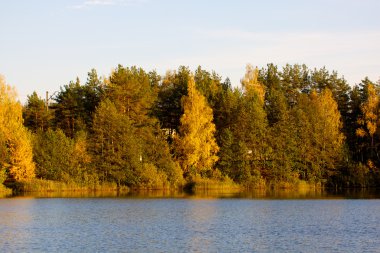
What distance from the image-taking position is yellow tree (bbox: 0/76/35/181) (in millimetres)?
85812

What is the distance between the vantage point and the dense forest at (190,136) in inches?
3639

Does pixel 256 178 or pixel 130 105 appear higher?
pixel 130 105

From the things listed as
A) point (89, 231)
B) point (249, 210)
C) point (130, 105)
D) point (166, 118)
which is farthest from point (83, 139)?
point (89, 231)

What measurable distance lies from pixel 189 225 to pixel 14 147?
4511 centimetres

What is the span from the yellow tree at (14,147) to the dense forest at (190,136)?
5.4 inches

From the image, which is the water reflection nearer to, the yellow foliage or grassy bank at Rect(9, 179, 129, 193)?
grassy bank at Rect(9, 179, 129, 193)

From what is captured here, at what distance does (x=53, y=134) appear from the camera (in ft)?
305

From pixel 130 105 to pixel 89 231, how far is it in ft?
211

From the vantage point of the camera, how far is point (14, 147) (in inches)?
3410

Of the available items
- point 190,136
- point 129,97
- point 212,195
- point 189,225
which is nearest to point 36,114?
point 129,97

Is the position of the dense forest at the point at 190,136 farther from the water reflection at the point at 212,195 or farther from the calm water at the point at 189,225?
the calm water at the point at 189,225

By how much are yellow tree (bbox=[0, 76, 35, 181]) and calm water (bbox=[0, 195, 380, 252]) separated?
50.5 feet

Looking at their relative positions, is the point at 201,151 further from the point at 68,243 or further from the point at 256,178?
the point at 68,243

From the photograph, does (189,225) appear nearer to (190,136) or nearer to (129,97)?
(190,136)
